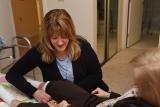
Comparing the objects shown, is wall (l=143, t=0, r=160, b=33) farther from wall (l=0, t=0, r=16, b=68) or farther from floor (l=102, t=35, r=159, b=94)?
wall (l=0, t=0, r=16, b=68)

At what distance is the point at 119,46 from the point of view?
3951mm

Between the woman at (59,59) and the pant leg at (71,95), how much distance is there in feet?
0.53

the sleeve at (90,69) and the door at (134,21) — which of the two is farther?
the door at (134,21)

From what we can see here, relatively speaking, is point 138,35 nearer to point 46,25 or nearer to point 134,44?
point 134,44

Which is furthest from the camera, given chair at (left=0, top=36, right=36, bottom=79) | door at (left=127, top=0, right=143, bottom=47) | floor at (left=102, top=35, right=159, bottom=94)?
door at (left=127, top=0, right=143, bottom=47)

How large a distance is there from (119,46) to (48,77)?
8.33ft

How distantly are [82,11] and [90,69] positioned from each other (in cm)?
134

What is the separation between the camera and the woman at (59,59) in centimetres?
141

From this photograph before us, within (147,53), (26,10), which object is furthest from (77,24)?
(147,53)

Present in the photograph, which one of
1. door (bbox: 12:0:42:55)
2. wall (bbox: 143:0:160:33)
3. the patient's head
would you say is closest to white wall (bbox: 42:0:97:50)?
door (bbox: 12:0:42:55)

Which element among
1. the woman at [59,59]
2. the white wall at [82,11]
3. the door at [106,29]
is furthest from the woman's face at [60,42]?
the door at [106,29]

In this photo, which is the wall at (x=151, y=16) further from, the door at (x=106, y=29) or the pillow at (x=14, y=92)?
the pillow at (x=14, y=92)

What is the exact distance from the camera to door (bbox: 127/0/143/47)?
3.88 m

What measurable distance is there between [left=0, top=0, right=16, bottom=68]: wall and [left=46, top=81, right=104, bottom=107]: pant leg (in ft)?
5.28
